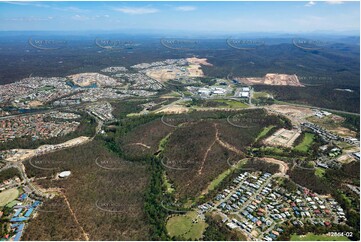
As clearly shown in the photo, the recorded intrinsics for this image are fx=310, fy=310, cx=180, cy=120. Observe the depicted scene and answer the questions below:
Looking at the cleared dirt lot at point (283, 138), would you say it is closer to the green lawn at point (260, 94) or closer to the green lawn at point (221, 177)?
the green lawn at point (221, 177)

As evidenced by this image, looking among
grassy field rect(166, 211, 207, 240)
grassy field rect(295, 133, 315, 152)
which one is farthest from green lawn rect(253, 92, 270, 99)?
grassy field rect(166, 211, 207, 240)

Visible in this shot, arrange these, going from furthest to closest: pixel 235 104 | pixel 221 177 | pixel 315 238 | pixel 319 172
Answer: pixel 235 104 → pixel 319 172 → pixel 221 177 → pixel 315 238

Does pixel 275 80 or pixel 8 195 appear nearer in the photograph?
pixel 8 195

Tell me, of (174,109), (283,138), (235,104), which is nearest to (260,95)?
(235,104)

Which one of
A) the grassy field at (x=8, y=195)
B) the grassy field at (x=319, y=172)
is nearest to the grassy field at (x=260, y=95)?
the grassy field at (x=319, y=172)

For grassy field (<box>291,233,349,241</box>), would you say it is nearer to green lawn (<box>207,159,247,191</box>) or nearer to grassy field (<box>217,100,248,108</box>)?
green lawn (<box>207,159,247,191</box>)

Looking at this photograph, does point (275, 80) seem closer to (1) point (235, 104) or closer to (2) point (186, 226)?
(1) point (235, 104)

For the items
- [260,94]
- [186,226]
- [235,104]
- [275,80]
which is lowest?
[275,80]
